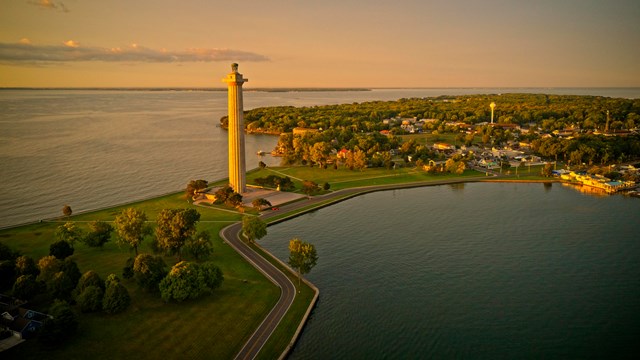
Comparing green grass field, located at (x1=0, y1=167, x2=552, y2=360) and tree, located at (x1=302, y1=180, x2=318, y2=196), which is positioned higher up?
tree, located at (x1=302, y1=180, x2=318, y2=196)

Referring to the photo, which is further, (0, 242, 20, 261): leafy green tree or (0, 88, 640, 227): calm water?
(0, 88, 640, 227): calm water

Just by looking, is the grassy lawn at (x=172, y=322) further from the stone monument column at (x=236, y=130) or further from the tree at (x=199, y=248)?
the stone monument column at (x=236, y=130)

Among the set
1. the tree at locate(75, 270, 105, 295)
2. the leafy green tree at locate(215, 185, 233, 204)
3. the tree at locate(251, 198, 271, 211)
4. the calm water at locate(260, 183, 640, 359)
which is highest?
the leafy green tree at locate(215, 185, 233, 204)

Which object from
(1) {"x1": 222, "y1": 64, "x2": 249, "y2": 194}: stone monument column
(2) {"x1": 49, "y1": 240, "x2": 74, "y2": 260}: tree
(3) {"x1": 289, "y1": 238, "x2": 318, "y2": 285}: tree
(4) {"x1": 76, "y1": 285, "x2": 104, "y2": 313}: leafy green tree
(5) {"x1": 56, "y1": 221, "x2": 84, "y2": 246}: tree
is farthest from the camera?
(1) {"x1": 222, "y1": 64, "x2": 249, "y2": 194}: stone monument column

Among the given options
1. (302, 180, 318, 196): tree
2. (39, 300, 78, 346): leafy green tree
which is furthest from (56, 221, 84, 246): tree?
(302, 180, 318, 196): tree

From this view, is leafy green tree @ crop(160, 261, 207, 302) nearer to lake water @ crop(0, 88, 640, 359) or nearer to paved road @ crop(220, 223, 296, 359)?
paved road @ crop(220, 223, 296, 359)

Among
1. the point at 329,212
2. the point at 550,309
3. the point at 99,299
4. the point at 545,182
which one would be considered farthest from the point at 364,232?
the point at 545,182

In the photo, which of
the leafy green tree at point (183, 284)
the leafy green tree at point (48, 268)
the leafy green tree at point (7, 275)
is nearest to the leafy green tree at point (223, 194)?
the leafy green tree at point (183, 284)

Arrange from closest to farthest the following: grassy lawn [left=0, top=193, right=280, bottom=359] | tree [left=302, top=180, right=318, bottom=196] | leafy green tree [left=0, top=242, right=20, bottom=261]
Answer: grassy lawn [left=0, top=193, right=280, bottom=359] → leafy green tree [left=0, top=242, right=20, bottom=261] → tree [left=302, top=180, right=318, bottom=196]
